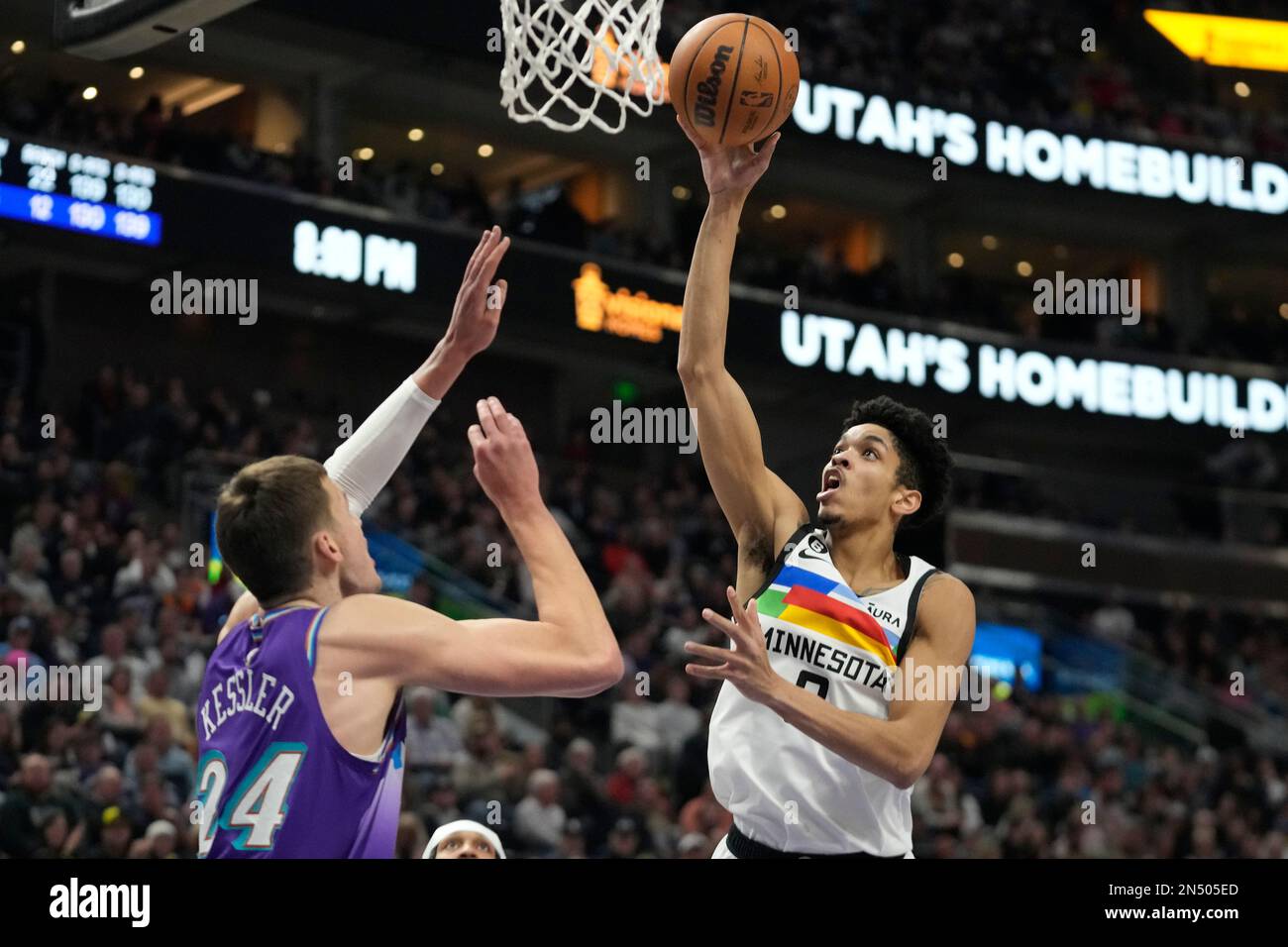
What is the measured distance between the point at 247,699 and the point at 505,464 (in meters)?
0.65

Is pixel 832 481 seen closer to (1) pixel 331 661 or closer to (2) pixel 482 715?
(1) pixel 331 661

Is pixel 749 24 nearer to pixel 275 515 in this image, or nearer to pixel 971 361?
pixel 275 515

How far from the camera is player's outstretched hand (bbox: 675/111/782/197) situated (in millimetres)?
4789

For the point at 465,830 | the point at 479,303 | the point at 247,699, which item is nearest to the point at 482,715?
the point at 465,830

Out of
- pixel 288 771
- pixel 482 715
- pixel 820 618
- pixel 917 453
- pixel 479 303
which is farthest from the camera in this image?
pixel 482 715

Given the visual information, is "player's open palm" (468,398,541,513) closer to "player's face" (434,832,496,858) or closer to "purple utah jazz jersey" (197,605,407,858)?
"purple utah jazz jersey" (197,605,407,858)

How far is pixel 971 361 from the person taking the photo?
2105 centimetres

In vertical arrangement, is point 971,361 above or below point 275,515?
above

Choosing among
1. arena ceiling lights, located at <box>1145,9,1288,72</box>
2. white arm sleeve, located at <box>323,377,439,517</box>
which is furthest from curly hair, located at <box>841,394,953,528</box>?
arena ceiling lights, located at <box>1145,9,1288,72</box>

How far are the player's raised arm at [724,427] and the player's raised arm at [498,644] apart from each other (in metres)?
1.32

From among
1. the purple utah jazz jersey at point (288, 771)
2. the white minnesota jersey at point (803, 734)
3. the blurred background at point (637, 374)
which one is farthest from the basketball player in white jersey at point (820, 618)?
the blurred background at point (637, 374)

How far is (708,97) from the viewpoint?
199 inches
